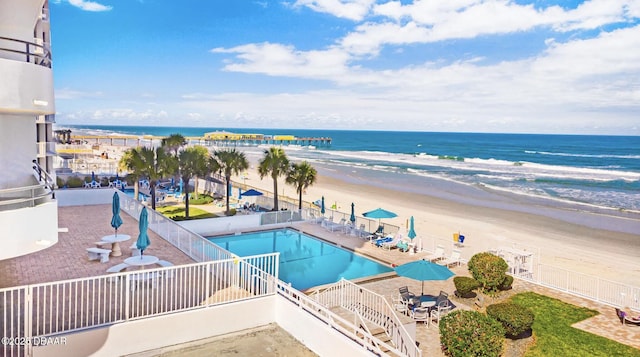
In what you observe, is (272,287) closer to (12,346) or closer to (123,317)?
(123,317)

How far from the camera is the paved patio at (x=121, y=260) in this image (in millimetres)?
11805

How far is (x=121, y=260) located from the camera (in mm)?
13484

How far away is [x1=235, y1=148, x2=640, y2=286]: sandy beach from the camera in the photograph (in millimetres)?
19856

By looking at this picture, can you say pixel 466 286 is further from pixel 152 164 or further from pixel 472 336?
pixel 152 164

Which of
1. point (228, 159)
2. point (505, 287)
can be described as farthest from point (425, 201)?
point (505, 287)

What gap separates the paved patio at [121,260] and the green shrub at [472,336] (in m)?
1.48

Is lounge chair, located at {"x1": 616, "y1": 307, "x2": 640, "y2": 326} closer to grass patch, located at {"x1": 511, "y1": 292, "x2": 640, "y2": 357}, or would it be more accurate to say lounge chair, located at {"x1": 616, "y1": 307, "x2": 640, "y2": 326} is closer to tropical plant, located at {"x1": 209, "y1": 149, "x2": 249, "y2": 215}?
grass patch, located at {"x1": 511, "y1": 292, "x2": 640, "y2": 357}

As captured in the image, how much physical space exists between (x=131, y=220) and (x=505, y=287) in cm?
1456

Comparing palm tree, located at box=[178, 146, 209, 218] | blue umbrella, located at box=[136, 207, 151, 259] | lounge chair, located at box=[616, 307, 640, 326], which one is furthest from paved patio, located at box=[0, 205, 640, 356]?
palm tree, located at box=[178, 146, 209, 218]

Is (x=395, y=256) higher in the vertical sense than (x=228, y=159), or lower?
lower

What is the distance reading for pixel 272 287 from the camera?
33.4ft

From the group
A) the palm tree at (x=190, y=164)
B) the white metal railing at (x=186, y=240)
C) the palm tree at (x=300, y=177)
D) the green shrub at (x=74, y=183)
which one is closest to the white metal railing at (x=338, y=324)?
the white metal railing at (x=186, y=240)

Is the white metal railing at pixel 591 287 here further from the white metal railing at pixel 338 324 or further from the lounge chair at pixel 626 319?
the white metal railing at pixel 338 324

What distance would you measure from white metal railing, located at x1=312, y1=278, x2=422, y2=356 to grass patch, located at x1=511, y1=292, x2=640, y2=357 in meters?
3.11
